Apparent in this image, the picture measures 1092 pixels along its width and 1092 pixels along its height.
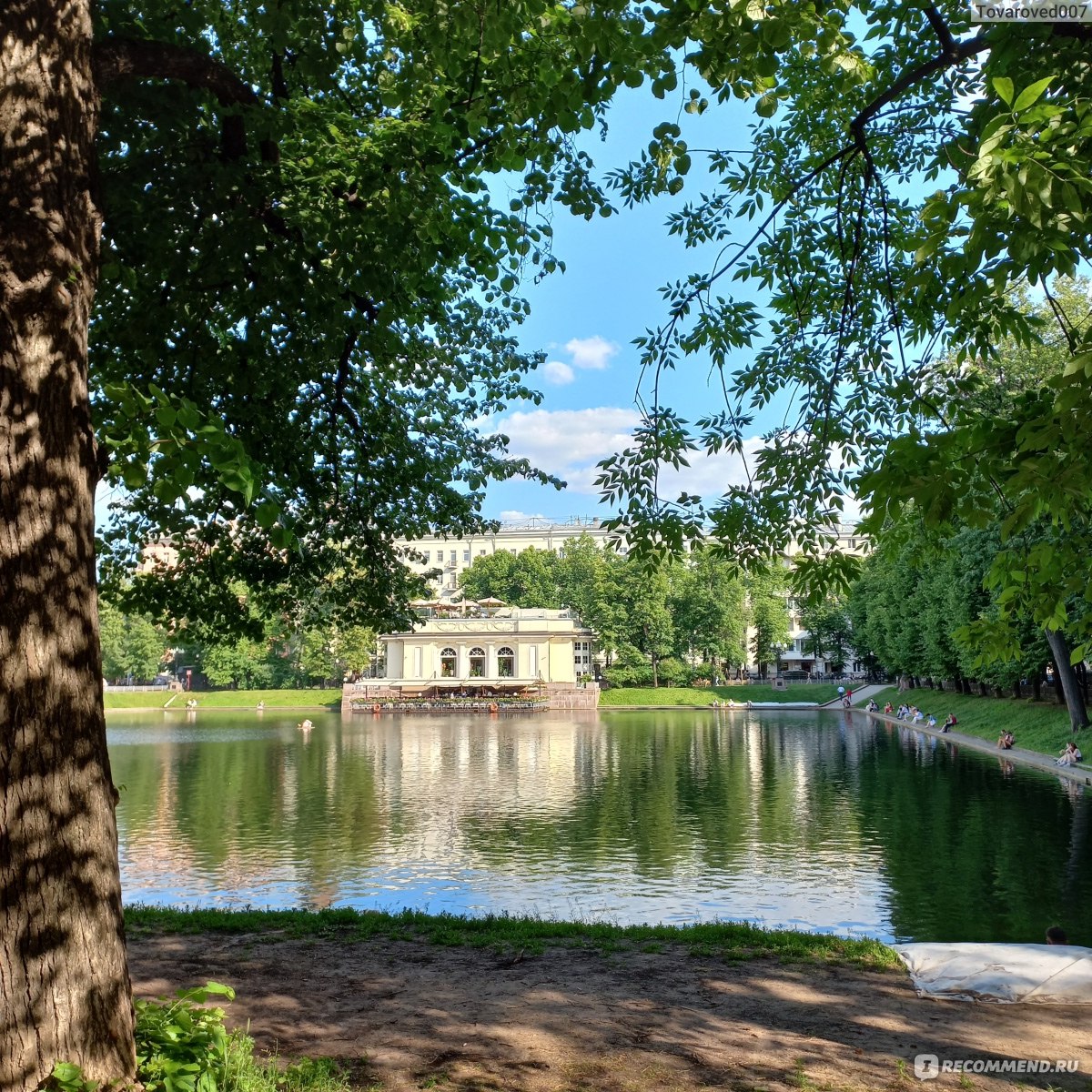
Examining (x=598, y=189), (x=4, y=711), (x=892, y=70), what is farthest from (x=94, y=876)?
(x=892, y=70)

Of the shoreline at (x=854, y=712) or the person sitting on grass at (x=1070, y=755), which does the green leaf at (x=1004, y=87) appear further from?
the person sitting on grass at (x=1070, y=755)

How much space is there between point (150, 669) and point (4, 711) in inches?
3421

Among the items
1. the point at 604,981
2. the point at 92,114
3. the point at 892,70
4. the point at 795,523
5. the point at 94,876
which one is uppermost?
the point at 892,70

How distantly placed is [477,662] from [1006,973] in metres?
66.4

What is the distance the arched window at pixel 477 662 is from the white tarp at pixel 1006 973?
6476 cm

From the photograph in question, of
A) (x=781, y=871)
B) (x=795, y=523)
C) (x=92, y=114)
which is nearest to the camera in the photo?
(x=92, y=114)

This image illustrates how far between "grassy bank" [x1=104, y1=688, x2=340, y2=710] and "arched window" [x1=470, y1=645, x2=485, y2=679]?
1043 centimetres

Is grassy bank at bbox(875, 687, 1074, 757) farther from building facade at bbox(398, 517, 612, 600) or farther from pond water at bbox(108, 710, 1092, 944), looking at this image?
building facade at bbox(398, 517, 612, 600)

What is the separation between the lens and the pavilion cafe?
6638cm

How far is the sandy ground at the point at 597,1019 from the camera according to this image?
484 cm

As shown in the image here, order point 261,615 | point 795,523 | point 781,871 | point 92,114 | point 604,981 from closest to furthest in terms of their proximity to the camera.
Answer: point 92,114, point 604,981, point 795,523, point 261,615, point 781,871

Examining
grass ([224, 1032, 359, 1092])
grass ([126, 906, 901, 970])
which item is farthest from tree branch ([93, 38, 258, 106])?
grass ([126, 906, 901, 970])

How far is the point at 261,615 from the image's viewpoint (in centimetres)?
1101

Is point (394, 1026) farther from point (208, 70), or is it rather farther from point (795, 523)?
point (208, 70)
